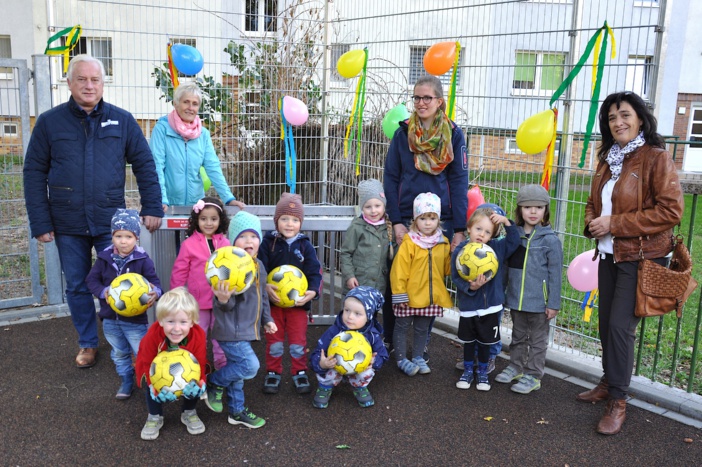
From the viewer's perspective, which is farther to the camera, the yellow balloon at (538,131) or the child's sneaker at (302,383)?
the yellow balloon at (538,131)

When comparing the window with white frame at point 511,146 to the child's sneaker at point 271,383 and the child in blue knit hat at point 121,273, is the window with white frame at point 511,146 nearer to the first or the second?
the child's sneaker at point 271,383

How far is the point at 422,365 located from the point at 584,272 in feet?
4.54

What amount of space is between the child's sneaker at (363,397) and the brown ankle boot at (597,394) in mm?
1470

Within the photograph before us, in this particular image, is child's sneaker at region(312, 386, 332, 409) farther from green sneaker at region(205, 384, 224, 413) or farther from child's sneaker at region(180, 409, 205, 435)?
child's sneaker at region(180, 409, 205, 435)

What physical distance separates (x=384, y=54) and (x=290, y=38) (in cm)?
141

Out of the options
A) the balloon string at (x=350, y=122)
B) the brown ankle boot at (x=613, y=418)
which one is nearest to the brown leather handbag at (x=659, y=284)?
the brown ankle boot at (x=613, y=418)

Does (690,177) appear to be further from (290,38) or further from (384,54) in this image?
(290,38)

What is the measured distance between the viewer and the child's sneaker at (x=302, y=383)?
14.3ft

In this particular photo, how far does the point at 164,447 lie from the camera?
11.8ft

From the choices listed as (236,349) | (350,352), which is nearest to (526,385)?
(350,352)

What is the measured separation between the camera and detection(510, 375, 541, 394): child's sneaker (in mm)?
4418

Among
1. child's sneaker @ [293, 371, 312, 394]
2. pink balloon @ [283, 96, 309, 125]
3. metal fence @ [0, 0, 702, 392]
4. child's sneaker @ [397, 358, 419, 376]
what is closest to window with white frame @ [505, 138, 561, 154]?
metal fence @ [0, 0, 702, 392]

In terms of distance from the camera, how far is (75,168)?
4.29m

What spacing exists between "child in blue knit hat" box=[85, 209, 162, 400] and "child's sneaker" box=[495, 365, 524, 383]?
2.49 metres
